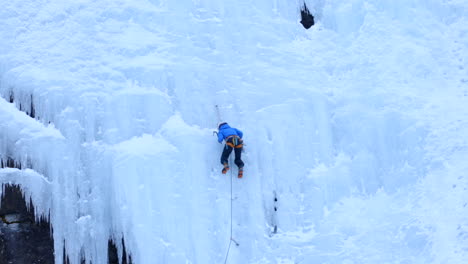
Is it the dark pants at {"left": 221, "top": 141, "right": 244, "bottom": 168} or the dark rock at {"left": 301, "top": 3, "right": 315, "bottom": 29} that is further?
the dark rock at {"left": 301, "top": 3, "right": 315, "bottom": 29}

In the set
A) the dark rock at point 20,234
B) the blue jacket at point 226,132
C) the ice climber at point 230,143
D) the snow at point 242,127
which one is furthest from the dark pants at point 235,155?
the dark rock at point 20,234

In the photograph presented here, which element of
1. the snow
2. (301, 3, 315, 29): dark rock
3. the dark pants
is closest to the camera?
the snow

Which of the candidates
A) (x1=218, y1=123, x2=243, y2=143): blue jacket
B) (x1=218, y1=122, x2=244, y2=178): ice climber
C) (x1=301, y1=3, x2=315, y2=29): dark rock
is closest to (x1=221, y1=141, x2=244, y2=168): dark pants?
(x1=218, y1=122, x2=244, y2=178): ice climber

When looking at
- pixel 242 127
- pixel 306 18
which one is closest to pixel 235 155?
pixel 242 127

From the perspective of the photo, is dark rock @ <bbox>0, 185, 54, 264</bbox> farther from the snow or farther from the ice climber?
the ice climber

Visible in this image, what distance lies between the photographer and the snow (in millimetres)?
8312

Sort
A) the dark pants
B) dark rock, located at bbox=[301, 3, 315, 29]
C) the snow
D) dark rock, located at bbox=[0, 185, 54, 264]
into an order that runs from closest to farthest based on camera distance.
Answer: dark rock, located at bbox=[0, 185, 54, 264] → the snow → the dark pants → dark rock, located at bbox=[301, 3, 315, 29]

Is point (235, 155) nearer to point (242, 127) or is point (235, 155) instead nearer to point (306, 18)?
point (242, 127)

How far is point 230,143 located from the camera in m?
8.34

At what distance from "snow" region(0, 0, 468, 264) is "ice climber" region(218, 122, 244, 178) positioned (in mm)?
248

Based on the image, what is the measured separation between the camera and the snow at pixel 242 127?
831 centimetres

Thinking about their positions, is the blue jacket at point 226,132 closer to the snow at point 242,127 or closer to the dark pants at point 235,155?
the dark pants at point 235,155

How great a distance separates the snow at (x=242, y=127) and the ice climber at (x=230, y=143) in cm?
25

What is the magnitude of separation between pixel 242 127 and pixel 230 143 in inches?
32.0
